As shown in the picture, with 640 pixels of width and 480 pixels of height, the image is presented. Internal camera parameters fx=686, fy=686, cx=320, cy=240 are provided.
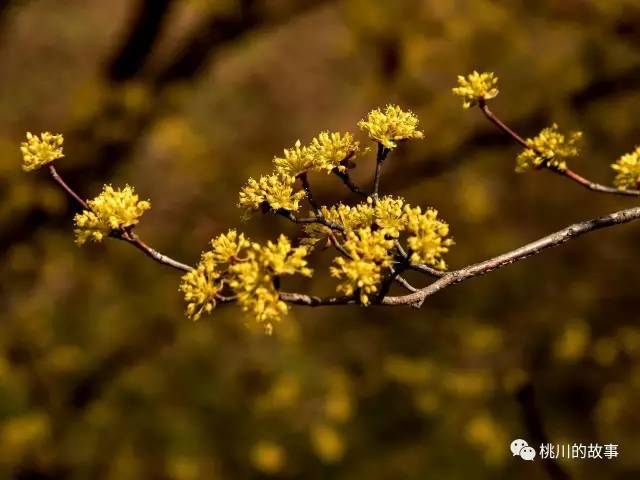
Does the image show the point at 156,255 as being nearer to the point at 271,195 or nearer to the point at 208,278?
the point at 208,278

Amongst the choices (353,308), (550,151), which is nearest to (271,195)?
(550,151)

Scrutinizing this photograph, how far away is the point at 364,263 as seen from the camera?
1.12 metres

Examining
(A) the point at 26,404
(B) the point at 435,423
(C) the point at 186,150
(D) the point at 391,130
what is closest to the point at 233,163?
(C) the point at 186,150

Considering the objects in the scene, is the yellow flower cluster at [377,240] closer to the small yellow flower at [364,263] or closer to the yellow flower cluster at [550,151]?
the small yellow flower at [364,263]

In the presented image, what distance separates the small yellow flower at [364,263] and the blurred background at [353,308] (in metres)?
2.54

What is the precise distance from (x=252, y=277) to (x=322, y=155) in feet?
1.02

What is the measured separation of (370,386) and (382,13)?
2250mm

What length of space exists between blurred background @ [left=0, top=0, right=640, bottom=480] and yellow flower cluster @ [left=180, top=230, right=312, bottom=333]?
258 cm

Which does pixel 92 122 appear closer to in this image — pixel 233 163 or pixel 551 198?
pixel 233 163

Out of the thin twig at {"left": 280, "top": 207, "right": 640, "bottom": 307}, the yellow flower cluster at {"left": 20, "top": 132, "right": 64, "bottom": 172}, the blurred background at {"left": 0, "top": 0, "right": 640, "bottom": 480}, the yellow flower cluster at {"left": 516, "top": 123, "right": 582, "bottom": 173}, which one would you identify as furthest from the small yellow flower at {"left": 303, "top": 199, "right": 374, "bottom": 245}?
the blurred background at {"left": 0, "top": 0, "right": 640, "bottom": 480}

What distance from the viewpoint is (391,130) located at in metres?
1.36

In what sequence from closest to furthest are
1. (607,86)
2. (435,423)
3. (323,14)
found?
(607,86)
(435,423)
(323,14)

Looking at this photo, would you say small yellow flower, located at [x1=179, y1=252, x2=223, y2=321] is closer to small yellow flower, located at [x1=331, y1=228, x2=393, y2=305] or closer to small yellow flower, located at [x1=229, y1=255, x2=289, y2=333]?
small yellow flower, located at [x1=229, y1=255, x2=289, y2=333]

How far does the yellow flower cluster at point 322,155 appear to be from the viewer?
4.34 ft
